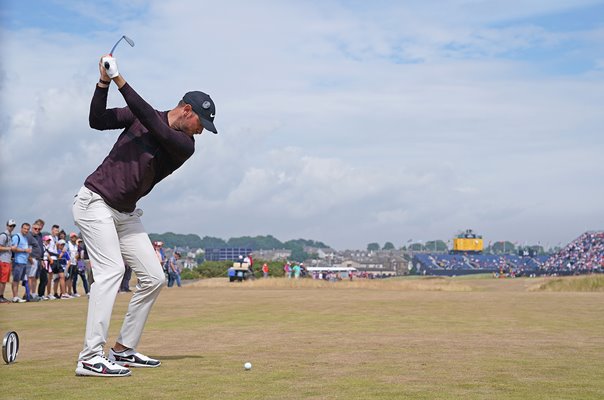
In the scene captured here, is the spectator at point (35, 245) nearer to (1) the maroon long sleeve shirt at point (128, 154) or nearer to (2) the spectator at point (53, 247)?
(2) the spectator at point (53, 247)

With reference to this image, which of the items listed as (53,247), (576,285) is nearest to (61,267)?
(53,247)

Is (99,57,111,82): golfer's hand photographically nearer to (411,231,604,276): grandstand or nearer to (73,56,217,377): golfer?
(73,56,217,377): golfer

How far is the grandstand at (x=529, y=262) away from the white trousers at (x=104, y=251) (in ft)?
251

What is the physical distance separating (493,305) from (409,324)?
7783 millimetres

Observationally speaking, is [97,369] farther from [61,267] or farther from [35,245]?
[61,267]

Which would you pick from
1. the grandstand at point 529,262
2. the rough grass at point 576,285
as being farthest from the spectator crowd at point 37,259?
the grandstand at point 529,262

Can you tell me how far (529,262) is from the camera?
146500 mm

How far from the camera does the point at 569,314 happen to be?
19297 millimetres

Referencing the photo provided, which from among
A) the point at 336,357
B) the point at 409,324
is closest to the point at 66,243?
the point at 409,324

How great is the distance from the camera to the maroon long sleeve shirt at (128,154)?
8.30 meters

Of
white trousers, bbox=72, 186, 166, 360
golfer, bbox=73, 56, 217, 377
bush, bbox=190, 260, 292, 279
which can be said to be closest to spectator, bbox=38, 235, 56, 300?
white trousers, bbox=72, 186, 166, 360

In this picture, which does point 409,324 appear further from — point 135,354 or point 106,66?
point 106,66

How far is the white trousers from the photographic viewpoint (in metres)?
8.36

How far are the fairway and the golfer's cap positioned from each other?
2.40 meters
